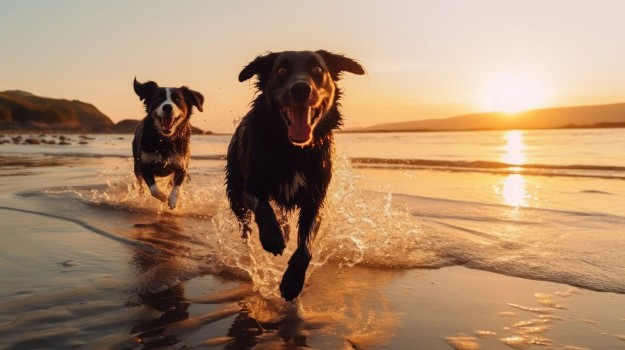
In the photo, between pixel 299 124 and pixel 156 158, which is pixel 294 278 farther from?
pixel 156 158

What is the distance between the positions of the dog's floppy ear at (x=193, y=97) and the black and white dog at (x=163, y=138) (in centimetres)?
3

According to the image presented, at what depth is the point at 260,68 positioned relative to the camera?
204 inches

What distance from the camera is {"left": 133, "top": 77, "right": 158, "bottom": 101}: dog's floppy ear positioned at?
29.7 feet

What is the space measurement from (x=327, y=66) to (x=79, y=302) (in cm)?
311

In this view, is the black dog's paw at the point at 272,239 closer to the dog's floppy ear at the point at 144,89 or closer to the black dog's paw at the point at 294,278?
the black dog's paw at the point at 294,278

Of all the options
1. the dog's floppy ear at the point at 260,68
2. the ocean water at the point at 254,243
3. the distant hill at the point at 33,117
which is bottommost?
the ocean water at the point at 254,243

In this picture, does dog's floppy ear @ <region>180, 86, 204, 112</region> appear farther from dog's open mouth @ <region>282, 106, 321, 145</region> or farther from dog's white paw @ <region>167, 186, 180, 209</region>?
dog's open mouth @ <region>282, 106, 321, 145</region>

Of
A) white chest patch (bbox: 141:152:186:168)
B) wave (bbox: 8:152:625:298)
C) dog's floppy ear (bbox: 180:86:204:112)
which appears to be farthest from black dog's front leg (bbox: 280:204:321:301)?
dog's floppy ear (bbox: 180:86:204:112)

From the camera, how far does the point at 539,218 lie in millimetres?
7828

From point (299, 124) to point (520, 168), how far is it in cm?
1456

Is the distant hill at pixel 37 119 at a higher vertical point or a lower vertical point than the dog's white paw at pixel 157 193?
higher

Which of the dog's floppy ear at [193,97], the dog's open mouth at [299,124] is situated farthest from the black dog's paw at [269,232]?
the dog's floppy ear at [193,97]

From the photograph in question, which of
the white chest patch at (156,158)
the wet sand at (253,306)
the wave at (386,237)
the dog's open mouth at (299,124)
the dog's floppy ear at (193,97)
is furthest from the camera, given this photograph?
the dog's floppy ear at (193,97)

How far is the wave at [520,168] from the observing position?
50.2 feet
